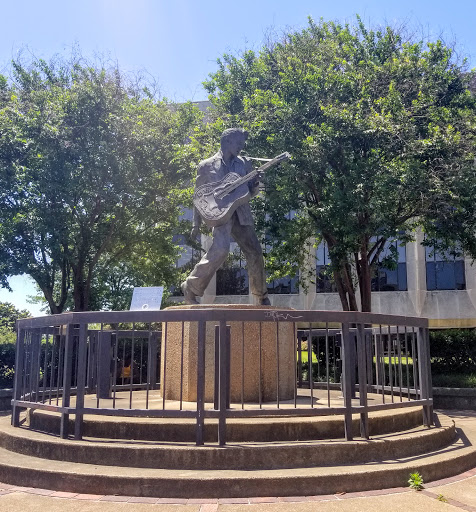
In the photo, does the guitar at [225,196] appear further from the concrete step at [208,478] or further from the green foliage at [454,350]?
the green foliage at [454,350]

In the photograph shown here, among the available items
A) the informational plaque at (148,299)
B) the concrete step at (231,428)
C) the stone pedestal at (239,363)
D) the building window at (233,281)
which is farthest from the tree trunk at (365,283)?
the building window at (233,281)

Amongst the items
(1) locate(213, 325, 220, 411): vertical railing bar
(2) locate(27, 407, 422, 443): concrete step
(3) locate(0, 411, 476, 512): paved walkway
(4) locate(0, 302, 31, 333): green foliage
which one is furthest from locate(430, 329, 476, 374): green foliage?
(4) locate(0, 302, 31, 333): green foliage

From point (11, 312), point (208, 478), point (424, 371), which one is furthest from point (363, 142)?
point (11, 312)

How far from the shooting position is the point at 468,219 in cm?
1353

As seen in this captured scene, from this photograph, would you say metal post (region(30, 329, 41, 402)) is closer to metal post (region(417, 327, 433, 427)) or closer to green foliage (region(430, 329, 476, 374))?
metal post (region(417, 327, 433, 427))

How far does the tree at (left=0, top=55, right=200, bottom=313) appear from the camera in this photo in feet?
47.3

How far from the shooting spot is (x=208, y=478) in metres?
4.39

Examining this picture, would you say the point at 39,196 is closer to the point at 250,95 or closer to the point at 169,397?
the point at 250,95

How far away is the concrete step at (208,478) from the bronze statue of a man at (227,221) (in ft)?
10.7

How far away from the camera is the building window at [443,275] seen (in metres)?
30.6

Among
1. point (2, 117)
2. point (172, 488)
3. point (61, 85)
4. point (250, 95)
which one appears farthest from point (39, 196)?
point (172, 488)

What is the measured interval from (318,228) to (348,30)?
6.78 meters

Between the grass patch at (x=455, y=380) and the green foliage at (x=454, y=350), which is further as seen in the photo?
the green foliage at (x=454, y=350)

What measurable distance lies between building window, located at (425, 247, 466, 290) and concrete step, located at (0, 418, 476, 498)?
90.8 ft
